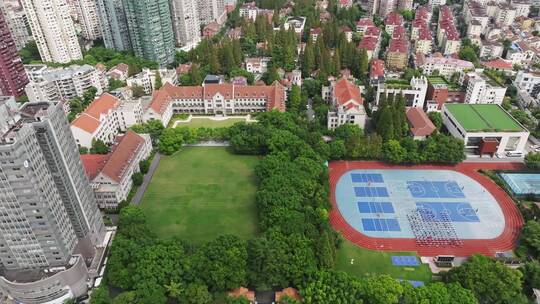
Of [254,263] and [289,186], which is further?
[289,186]

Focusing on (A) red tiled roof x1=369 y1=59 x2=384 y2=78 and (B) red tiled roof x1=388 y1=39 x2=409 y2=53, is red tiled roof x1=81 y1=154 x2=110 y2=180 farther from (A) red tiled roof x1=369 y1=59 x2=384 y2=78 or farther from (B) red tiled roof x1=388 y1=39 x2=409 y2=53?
(B) red tiled roof x1=388 y1=39 x2=409 y2=53

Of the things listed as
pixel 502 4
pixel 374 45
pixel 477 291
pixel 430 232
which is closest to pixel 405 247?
pixel 430 232

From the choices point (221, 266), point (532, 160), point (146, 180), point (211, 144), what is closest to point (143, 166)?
point (146, 180)

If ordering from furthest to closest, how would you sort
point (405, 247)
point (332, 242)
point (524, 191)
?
point (524, 191) < point (405, 247) < point (332, 242)

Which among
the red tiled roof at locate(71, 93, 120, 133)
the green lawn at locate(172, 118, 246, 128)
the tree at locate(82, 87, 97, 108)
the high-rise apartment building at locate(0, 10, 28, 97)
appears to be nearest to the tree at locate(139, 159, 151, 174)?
the red tiled roof at locate(71, 93, 120, 133)

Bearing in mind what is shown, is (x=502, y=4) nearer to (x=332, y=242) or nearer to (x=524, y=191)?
(x=524, y=191)

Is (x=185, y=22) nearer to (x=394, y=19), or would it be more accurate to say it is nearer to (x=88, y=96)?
(x=88, y=96)

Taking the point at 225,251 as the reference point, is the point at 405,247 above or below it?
below
